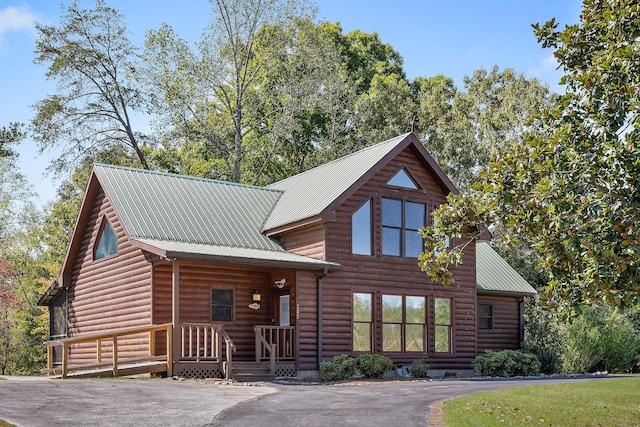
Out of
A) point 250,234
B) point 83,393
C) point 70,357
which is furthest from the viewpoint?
point 70,357

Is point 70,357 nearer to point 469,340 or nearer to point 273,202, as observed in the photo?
point 273,202

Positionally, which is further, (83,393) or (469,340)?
(469,340)

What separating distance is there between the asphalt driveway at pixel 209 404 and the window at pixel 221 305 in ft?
15.7

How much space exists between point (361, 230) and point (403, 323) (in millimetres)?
3353

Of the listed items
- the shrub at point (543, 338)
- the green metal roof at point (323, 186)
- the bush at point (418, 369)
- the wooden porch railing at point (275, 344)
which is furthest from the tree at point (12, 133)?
the shrub at point (543, 338)

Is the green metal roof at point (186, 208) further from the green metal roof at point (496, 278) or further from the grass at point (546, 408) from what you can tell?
the grass at point (546, 408)

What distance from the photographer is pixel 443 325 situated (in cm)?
2736

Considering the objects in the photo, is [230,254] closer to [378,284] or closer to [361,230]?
[361,230]

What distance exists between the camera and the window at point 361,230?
83.6ft

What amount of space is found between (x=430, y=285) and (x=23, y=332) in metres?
21.8

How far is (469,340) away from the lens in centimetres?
2803

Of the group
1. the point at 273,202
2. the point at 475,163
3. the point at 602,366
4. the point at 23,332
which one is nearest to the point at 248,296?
the point at 273,202

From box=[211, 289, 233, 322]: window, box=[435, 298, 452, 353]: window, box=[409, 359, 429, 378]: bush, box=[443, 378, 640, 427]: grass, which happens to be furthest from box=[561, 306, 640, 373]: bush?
box=[211, 289, 233, 322]: window

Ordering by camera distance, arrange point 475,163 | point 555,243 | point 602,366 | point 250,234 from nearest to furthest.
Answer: point 555,243 < point 250,234 < point 602,366 < point 475,163
